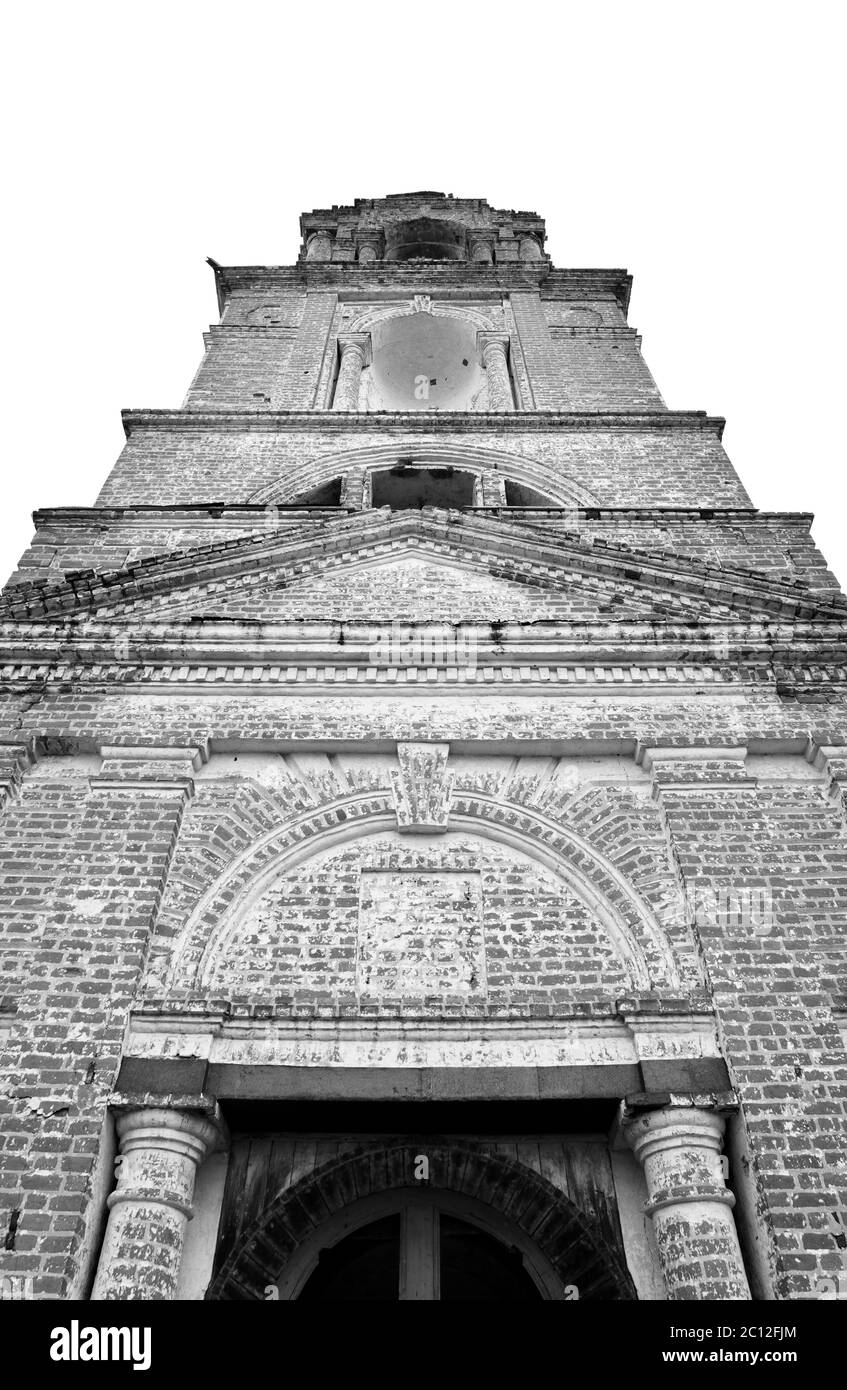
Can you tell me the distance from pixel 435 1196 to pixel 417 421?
8.99 meters

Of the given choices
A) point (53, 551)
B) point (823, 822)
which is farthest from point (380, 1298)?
point (53, 551)

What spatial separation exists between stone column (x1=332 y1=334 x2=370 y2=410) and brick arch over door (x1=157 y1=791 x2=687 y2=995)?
8.24 m

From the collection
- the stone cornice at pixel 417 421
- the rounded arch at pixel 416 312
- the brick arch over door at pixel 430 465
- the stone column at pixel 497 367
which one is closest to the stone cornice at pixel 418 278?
the rounded arch at pixel 416 312

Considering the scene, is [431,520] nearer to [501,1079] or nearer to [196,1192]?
[501,1079]

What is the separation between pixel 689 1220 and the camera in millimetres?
4531

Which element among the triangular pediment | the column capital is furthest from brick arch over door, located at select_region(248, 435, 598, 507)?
the column capital

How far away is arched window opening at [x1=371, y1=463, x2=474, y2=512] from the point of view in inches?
448

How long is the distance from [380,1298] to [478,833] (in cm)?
257

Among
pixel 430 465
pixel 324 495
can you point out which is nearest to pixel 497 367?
pixel 430 465

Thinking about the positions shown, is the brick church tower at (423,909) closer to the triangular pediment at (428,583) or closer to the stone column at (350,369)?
the triangular pediment at (428,583)

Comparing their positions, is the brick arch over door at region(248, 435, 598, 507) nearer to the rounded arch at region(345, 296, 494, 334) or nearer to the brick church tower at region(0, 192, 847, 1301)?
the brick church tower at region(0, 192, 847, 1301)

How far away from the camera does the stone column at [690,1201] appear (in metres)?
4.36

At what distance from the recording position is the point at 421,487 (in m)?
11.6

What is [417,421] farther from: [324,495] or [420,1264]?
[420,1264]
